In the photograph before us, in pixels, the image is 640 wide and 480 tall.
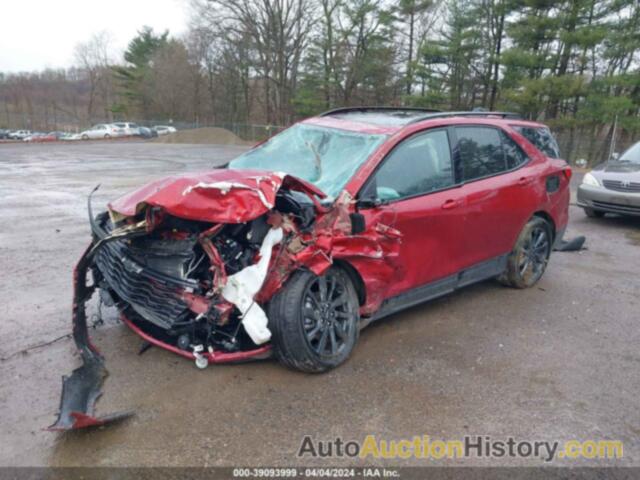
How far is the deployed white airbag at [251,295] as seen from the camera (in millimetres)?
2965

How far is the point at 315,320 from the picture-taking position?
3.25 m

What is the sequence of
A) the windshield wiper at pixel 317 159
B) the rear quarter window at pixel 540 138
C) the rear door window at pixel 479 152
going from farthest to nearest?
the rear quarter window at pixel 540 138 → the rear door window at pixel 479 152 → the windshield wiper at pixel 317 159

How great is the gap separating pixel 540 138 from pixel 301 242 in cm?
347

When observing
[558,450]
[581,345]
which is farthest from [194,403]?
[581,345]

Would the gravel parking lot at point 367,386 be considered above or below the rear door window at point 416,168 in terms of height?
below

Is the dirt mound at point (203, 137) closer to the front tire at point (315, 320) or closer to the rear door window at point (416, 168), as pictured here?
the rear door window at point (416, 168)

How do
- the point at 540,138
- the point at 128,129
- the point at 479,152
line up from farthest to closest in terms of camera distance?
the point at 128,129 < the point at 540,138 < the point at 479,152

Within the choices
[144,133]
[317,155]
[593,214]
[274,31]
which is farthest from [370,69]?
[317,155]

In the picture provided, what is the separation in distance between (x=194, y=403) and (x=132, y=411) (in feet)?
1.16

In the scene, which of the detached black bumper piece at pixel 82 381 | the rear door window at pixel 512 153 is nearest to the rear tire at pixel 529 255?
the rear door window at pixel 512 153

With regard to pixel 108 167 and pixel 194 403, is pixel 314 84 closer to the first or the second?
pixel 108 167

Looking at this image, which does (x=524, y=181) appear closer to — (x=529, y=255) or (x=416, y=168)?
(x=529, y=255)

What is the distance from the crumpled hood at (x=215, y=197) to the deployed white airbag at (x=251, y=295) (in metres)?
0.33

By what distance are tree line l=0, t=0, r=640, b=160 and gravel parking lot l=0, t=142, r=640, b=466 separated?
20.1m
